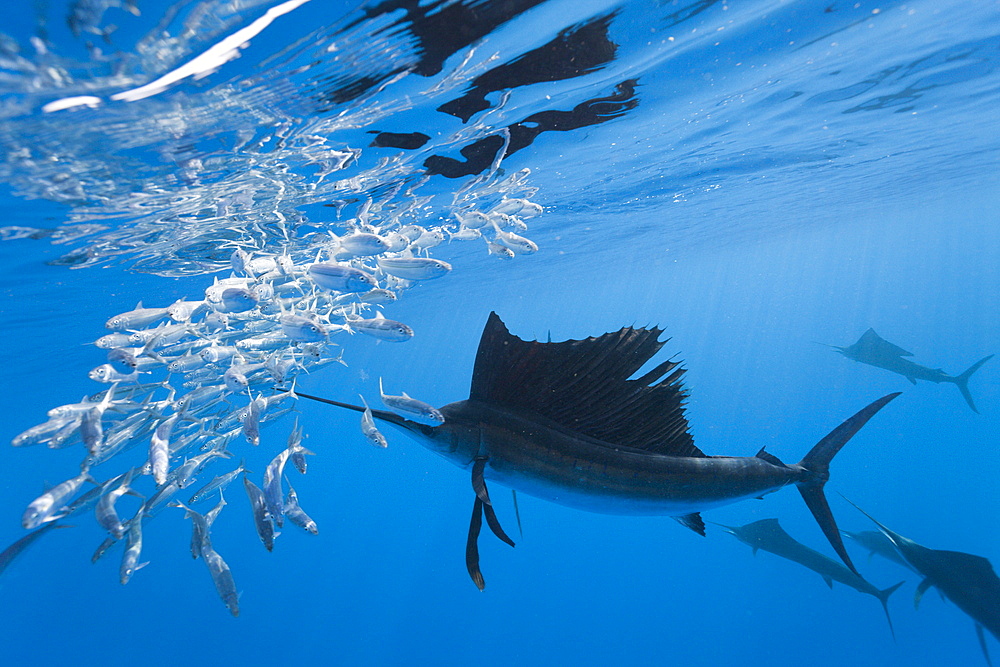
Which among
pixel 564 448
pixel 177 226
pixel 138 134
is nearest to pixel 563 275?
pixel 177 226

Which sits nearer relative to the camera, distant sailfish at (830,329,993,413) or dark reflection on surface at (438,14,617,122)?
dark reflection on surface at (438,14,617,122)

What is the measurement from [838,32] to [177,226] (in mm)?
10229

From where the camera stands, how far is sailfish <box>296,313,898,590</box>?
2580 millimetres

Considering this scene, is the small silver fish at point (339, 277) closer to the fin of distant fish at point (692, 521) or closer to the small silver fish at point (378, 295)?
the small silver fish at point (378, 295)

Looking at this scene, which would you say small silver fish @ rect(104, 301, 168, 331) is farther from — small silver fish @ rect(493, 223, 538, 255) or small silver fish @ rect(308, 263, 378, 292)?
small silver fish @ rect(493, 223, 538, 255)

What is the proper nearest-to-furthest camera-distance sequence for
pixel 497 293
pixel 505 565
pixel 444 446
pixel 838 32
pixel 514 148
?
pixel 444 446
pixel 838 32
pixel 514 148
pixel 505 565
pixel 497 293

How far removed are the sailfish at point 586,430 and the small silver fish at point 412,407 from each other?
0.07 meters

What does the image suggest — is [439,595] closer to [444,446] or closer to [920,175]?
[444,446]

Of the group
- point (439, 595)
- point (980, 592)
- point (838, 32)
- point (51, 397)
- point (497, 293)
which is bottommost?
point (439, 595)

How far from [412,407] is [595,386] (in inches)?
42.1

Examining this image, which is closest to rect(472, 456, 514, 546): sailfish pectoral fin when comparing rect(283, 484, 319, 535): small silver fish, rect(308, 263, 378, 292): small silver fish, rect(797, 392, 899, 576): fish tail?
rect(797, 392, 899, 576): fish tail

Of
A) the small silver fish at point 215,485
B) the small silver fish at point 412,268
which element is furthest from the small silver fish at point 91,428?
the small silver fish at point 412,268

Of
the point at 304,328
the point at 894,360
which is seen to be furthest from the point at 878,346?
the point at 304,328

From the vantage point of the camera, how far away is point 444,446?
101 inches
